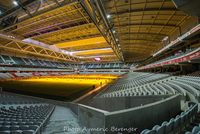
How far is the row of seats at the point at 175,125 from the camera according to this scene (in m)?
2.53

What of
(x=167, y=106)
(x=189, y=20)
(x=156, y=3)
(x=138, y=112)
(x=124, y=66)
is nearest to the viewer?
(x=138, y=112)

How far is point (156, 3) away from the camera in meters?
11.4

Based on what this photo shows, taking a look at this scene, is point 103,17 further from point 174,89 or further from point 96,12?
point 174,89

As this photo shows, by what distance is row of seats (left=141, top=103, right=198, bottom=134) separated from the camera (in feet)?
8.31

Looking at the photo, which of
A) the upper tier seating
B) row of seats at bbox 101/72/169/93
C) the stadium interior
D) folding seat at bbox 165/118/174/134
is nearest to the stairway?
the stadium interior

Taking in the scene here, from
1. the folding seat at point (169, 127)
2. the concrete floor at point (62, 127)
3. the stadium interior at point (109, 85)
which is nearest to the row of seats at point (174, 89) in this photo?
the stadium interior at point (109, 85)

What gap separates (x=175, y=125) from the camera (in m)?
2.96

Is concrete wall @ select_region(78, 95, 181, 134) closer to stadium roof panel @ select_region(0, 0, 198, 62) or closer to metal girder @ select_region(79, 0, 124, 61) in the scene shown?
metal girder @ select_region(79, 0, 124, 61)

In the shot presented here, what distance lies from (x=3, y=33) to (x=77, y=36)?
8.36 m

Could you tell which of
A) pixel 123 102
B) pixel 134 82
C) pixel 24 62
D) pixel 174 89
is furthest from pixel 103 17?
pixel 24 62

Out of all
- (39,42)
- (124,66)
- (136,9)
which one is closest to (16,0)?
(136,9)

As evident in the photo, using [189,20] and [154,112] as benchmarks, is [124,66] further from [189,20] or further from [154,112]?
[154,112]

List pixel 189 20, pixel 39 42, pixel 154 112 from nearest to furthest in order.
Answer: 1. pixel 154 112
2. pixel 189 20
3. pixel 39 42

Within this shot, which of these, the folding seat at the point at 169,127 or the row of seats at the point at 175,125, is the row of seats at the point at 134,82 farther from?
the folding seat at the point at 169,127
